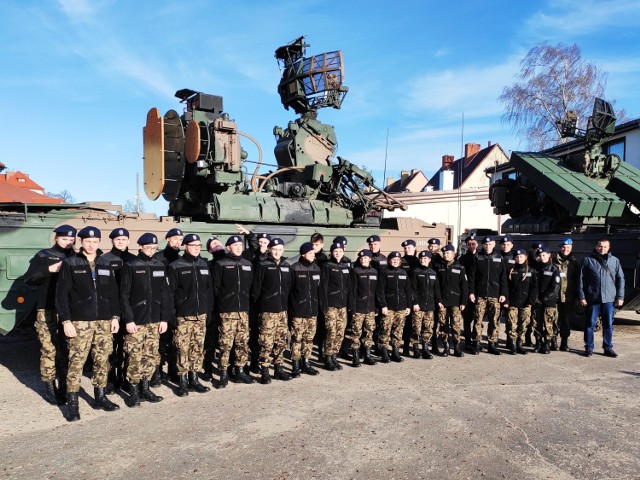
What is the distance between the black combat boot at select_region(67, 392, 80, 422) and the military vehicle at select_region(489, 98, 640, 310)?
8.79 metres

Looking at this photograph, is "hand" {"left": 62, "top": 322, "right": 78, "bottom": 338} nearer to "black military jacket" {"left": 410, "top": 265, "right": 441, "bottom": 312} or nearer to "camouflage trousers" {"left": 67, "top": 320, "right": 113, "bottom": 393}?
"camouflage trousers" {"left": 67, "top": 320, "right": 113, "bottom": 393}

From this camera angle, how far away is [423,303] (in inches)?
312

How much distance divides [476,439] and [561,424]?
3.24 ft

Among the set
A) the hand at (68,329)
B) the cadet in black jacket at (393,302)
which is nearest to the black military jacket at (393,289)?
the cadet in black jacket at (393,302)

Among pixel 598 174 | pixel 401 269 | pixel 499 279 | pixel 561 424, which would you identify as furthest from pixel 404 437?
pixel 598 174

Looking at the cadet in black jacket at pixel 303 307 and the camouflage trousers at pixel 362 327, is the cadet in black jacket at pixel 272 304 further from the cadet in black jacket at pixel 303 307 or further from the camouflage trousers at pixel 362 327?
the camouflage trousers at pixel 362 327

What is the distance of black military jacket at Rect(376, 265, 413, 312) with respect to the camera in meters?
7.65

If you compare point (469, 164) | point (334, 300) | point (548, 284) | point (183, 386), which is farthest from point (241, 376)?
point (469, 164)

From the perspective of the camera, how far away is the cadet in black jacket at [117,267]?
6047mm

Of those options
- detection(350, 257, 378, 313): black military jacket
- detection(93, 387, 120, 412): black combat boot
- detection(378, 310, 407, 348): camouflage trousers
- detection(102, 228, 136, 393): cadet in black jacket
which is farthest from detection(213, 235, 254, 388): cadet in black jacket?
detection(378, 310, 407, 348): camouflage trousers

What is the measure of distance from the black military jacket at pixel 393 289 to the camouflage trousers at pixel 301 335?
1.11m

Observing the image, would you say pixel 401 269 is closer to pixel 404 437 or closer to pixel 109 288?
pixel 404 437

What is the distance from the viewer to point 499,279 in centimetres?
837

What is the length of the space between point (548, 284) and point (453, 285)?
4.97 ft
